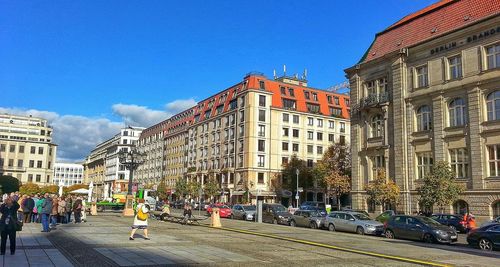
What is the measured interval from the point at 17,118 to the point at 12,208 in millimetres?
135409

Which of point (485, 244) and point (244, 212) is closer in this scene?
point (485, 244)

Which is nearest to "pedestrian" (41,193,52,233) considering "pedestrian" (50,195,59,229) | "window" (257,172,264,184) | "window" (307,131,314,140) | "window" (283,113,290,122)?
"pedestrian" (50,195,59,229)

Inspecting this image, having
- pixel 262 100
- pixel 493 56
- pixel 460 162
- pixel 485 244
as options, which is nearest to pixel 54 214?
pixel 485 244

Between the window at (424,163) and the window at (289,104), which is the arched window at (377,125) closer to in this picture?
the window at (424,163)

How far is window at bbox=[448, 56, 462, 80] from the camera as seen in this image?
125ft

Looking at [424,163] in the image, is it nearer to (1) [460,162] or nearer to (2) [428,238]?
(1) [460,162]

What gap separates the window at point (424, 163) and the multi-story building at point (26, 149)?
376ft

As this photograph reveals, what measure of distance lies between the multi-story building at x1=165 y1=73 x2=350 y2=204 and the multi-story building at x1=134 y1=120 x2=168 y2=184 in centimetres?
2613

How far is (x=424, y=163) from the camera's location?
4125cm

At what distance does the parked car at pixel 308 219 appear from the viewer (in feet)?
108

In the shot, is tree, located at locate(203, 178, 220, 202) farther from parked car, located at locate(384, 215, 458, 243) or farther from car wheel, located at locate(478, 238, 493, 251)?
car wheel, located at locate(478, 238, 493, 251)

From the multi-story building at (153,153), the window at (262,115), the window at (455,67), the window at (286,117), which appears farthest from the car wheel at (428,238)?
the multi-story building at (153,153)

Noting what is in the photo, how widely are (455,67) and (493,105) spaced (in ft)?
15.9

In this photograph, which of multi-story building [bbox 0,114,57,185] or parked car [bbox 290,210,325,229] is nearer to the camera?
parked car [bbox 290,210,325,229]
